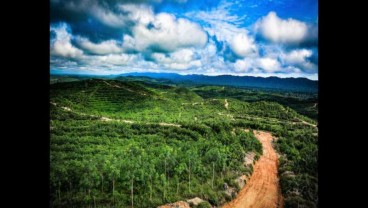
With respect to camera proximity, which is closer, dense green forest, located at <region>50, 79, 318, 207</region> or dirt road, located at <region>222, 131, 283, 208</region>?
dense green forest, located at <region>50, 79, 318, 207</region>

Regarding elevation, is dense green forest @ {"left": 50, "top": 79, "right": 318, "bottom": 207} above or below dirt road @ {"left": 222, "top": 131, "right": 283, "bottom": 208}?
above

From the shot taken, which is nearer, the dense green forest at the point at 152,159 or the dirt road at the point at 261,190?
the dense green forest at the point at 152,159

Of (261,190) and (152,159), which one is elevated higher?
(152,159)

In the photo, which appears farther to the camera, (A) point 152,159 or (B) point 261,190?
(A) point 152,159
